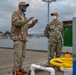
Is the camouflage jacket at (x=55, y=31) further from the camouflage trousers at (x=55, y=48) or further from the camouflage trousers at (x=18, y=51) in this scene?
the camouflage trousers at (x=18, y=51)

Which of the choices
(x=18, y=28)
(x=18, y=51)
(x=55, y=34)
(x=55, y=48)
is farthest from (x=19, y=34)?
(x=55, y=48)

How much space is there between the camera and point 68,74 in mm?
2297

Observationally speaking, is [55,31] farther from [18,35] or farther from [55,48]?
[18,35]

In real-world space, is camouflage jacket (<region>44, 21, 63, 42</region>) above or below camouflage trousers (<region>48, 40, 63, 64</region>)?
above

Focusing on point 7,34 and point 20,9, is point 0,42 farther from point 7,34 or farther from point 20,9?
point 20,9

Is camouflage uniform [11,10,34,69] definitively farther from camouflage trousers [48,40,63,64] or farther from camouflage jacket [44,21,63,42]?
camouflage trousers [48,40,63,64]

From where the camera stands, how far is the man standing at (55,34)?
680 cm

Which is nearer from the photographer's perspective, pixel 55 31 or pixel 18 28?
pixel 18 28

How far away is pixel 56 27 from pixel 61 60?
4470mm

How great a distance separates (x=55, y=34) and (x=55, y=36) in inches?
2.3

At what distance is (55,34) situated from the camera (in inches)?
267

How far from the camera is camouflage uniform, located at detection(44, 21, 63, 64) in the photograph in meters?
6.80

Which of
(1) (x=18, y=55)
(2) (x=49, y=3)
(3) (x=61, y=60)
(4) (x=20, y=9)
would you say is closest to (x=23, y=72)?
(1) (x=18, y=55)

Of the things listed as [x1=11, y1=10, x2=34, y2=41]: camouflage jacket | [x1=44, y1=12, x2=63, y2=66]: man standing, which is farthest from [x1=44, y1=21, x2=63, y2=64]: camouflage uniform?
[x1=11, y1=10, x2=34, y2=41]: camouflage jacket
